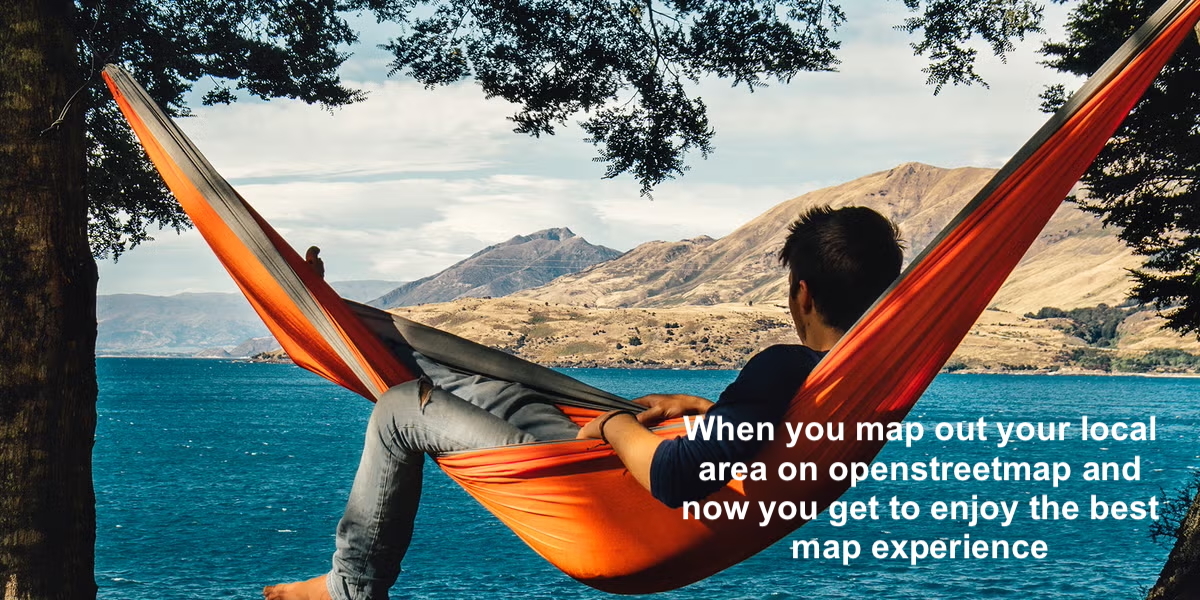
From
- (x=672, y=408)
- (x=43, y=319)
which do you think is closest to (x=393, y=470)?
(x=672, y=408)

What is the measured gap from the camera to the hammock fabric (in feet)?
7.34

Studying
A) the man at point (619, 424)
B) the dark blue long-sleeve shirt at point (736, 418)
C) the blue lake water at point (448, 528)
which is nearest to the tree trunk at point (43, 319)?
the man at point (619, 424)

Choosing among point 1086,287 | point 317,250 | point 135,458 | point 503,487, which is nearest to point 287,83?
point 317,250

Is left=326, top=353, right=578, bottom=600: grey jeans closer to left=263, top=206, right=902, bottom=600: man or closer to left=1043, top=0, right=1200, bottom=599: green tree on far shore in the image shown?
left=263, top=206, right=902, bottom=600: man

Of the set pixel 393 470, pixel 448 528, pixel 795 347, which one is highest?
pixel 795 347

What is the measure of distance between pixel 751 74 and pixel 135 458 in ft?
142

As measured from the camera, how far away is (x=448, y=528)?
29547 millimetres

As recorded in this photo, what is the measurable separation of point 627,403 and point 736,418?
0.99 m

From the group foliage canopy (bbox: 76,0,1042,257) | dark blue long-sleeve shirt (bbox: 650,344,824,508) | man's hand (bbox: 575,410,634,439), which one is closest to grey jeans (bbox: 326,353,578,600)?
man's hand (bbox: 575,410,634,439)

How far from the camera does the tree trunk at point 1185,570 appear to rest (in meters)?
6.90

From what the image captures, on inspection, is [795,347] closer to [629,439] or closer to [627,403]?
[629,439]

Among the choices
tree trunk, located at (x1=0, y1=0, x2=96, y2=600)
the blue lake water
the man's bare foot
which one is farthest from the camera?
the blue lake water

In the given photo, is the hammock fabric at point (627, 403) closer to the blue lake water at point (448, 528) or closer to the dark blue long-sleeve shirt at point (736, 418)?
the dark blue long-sleeve shirt at point (736, 418)

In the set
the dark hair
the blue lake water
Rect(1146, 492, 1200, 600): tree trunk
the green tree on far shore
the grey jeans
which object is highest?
the green tree on far shore
